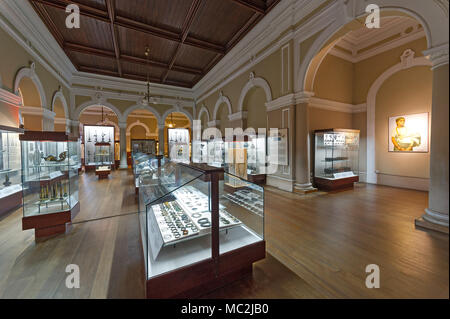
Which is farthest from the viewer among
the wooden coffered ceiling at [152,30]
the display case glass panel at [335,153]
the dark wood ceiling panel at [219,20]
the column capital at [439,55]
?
the display case glass panel at [335,153]

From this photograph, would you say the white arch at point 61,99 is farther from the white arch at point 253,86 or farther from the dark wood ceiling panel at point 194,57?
the white arch at point 253,86

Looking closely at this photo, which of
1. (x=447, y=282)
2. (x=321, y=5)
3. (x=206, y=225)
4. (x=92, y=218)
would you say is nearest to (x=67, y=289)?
(x=206, y=225)

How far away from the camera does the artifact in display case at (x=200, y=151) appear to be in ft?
37.5

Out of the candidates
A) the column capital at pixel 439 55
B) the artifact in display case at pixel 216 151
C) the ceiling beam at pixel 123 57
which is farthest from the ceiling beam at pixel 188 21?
the column capital at pixel 439 55

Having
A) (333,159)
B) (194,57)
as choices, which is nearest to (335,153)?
(333,159)

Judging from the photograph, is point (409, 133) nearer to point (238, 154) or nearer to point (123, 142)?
point (238, 154)

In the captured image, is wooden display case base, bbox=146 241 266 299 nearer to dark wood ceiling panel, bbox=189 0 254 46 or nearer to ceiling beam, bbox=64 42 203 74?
dark wood ceiling panel, bbox=189 0 254 46

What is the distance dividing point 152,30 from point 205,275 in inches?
305

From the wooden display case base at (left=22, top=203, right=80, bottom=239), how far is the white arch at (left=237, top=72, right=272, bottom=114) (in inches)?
243

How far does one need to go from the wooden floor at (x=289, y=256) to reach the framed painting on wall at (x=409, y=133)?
2479mm

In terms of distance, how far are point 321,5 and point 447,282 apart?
Result: 20.1 ft

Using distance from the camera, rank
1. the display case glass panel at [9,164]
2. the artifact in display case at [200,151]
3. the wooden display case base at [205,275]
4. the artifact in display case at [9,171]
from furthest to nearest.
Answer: the artifact in display case at [200,151] → the display case glass panel at [9,164] → the artifact in display case at [9,171] → the wooden display case base at [205,275]

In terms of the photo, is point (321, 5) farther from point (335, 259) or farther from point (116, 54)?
point (116, 54)

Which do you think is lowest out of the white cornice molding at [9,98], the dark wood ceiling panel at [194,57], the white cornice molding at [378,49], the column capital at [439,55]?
the column capital at [439,55]
